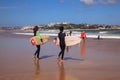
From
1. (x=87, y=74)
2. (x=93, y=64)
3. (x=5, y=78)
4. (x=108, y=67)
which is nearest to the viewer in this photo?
(x=5, y=78)

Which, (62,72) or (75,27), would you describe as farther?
(75,27)

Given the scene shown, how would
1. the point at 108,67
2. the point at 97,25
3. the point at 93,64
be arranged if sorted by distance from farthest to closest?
the point at 97,25 → the point at 93,64 → the point at 108,67

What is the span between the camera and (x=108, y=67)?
37.1 feet

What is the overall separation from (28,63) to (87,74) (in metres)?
3.55

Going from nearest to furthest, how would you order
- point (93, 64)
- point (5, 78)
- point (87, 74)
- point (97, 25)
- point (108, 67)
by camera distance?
1. point (5, 78)
2. point (87, 74)
3. point (108, 67)
4. point (93, 64)
5. point (97, 25)

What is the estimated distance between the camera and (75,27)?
144 meters

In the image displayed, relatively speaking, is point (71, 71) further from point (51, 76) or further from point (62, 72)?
point (51, 76)

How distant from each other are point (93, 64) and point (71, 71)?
6.74 ft

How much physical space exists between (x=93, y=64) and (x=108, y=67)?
94cm

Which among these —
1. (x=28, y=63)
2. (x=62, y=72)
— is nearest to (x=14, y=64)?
(x=28, y=63)

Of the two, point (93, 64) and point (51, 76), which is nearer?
point (51, 76)

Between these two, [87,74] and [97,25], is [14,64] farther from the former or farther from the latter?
[97,25]

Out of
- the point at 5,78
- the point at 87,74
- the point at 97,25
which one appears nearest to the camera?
the point at 5,78

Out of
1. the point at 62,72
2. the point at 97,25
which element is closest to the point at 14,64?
the point at 62,72
